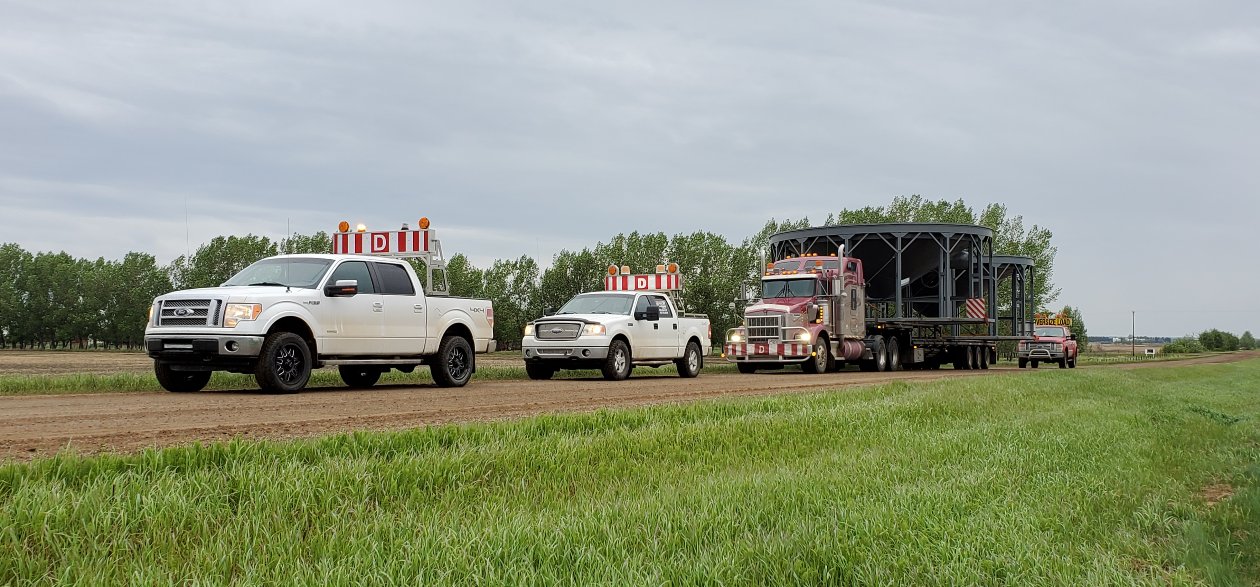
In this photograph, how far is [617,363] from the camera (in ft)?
65.1

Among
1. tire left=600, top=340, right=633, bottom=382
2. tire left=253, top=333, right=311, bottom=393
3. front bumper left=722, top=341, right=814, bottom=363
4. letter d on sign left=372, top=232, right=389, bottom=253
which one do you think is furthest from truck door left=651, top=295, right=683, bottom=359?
tire left=253, top=333, right=311, bottom=393

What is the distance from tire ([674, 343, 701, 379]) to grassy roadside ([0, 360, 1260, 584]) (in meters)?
14.2

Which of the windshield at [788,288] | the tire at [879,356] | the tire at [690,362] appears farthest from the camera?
the tire at [879,356]

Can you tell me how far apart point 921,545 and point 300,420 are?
21.2 feet

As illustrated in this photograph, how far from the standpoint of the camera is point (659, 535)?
440 cm

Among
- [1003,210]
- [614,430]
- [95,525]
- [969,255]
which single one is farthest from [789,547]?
[1003,210]

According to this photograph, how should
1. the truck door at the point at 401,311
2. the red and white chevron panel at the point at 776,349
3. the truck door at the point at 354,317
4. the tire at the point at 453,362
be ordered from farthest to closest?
the red and white chevron panel at the point at 776,349, the tire at the point at 453,362, the truck door at the point at 401,311, the truck door at the point at 354,317

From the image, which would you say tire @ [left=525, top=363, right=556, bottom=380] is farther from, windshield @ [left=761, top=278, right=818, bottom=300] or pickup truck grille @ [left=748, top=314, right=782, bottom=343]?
windshield @ [left=761, top=278, right=818, bottom=300]

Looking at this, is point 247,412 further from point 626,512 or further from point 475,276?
point 475,276

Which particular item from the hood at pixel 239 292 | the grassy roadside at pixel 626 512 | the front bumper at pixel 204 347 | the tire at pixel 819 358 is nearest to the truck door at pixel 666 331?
the tire at pixel 819 358

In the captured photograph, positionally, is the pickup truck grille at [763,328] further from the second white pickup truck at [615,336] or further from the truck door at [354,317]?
the truck door at [354,317]

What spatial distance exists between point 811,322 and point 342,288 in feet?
53.4

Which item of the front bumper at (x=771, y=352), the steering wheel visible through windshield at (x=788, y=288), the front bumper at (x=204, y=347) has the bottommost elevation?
the front bumper at (x=771, y=352)

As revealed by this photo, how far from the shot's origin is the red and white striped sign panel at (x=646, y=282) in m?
24.5
